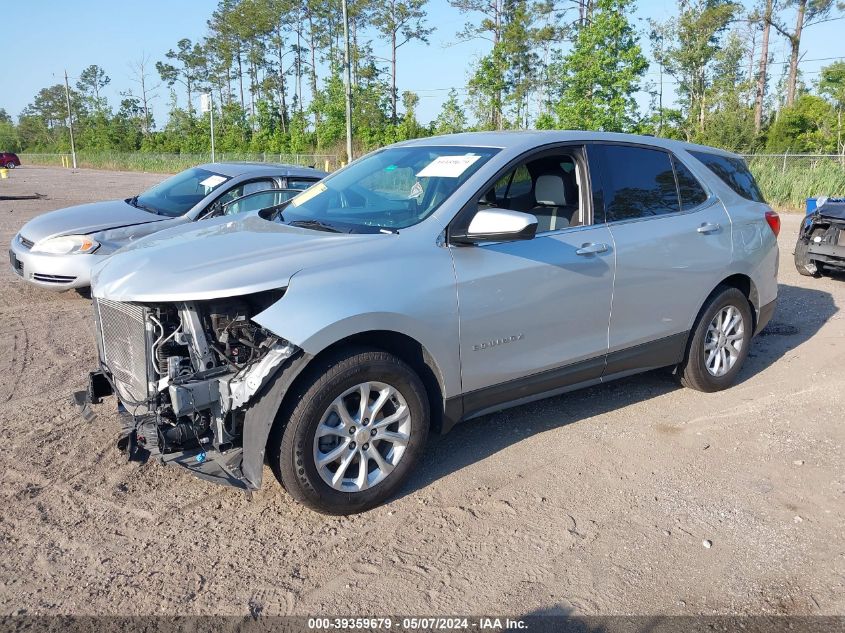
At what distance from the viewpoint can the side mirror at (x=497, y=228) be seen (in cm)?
372

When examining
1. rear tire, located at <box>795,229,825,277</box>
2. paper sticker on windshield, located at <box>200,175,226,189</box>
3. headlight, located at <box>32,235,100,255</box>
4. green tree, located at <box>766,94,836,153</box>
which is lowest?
rear tire, located at <box>795,229,825,277</box>

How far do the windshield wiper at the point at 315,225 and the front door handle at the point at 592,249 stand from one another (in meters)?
1.48

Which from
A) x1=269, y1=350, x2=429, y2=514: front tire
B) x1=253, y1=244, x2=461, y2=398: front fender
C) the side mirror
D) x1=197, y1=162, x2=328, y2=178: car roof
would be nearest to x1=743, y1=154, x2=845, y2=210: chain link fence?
x1=197, y1=162, x2=328, y2=178: car roof

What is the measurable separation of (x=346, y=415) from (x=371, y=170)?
6.33 ft

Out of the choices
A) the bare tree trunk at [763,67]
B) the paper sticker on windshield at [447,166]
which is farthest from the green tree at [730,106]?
the paper sticker on windshield at [447,166]

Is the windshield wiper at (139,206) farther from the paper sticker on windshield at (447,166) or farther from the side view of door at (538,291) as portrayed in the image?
the side view of door at (538,291)

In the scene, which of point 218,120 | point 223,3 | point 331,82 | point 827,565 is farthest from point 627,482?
point 223,3

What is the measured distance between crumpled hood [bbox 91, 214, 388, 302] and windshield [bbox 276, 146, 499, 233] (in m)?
0.26

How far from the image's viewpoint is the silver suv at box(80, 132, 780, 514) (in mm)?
3367

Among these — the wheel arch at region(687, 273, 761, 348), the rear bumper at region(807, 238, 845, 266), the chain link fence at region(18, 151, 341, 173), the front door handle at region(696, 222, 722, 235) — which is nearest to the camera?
the front door handle at region(696, 222, 722, 235)

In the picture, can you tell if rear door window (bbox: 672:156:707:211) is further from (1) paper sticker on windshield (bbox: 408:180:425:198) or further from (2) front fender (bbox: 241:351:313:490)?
(2) front fender (bbox: 241:351:313:490)

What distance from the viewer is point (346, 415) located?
354 centimetres

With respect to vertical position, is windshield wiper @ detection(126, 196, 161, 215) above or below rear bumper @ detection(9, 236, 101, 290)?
above

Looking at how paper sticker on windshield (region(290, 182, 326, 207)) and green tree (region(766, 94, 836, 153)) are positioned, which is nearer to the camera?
paper sticker on windshield (region(290, 182, 326, 207))
